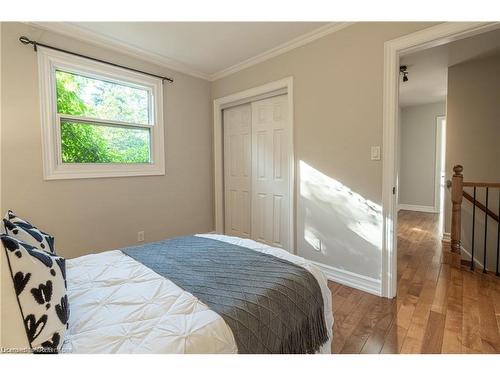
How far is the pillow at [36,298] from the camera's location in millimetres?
757

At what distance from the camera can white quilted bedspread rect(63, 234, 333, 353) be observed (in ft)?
2.65

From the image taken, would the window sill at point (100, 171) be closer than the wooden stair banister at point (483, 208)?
Yes

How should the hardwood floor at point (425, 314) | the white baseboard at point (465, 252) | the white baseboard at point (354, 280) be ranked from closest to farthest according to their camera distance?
1. the hardwood floor at point (425, 314)
2. the white baseboard at point (354, 280)
3. the white baseboard at point (465, 252)

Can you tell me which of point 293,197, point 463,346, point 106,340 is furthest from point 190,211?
point 463,346

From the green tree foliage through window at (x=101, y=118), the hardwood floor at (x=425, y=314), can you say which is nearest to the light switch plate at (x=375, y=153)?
the hardwood floor at (x=425, y=314)

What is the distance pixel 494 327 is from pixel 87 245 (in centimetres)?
340

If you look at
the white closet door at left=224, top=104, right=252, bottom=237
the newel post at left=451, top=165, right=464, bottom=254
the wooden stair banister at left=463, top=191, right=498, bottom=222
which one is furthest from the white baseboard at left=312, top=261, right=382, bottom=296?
the wooden stair banister at left=463, top=191, right=498, bottom=222

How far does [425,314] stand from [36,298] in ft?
7.65

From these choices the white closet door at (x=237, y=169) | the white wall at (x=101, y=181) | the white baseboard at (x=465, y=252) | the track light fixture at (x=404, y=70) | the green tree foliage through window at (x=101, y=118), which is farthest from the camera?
the track light fixture at (x=404, y=70)

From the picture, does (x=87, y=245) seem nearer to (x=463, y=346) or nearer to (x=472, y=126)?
(x=463, y=346)

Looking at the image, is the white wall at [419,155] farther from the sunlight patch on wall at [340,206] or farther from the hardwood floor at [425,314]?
the sunlight patch on wall at [340,206]

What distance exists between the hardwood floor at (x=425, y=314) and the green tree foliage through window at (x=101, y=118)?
2613mm

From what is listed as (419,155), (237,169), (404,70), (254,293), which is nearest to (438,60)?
(404,70)

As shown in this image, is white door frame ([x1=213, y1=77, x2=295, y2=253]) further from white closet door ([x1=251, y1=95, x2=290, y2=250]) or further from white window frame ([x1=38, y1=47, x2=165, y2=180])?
white window frame ([x1=38, y1=47, x2=165, y2=180])
